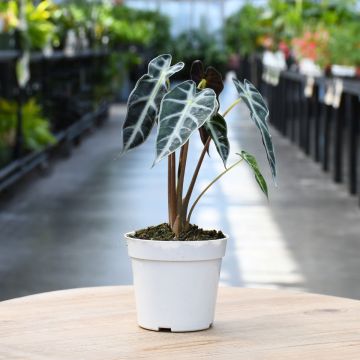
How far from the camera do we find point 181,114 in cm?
165

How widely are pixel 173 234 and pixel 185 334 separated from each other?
0.17m

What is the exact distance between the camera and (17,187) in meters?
7.67

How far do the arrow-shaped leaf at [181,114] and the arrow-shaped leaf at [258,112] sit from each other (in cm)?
8

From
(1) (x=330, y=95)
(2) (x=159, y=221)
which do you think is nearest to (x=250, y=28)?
(1) (x=330, y=95)

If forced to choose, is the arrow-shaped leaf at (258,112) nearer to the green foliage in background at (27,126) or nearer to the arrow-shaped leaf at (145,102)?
the arrow-shaped leaf at (145,102)

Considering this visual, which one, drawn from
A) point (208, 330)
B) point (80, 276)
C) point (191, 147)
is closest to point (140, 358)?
point (208, 330)

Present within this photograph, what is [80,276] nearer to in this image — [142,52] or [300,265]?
[300,265]

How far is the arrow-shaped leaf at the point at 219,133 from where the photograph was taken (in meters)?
A: 1.73

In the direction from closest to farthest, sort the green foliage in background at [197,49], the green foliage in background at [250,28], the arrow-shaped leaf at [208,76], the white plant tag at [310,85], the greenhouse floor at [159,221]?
the arrow-shaped leaf at [208,76] < the greenhouse floor at [159,221] < the white plant tag at [310,85] < the green foliage in background at [250,28] < the green foliage in background at [197,49]

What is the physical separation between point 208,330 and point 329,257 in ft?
11.5

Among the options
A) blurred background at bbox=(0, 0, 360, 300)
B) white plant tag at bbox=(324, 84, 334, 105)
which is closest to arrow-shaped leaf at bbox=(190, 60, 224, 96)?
blurred background at bbox=(0, 0, 360, 300)

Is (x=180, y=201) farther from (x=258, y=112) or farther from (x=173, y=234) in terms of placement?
(x=258, y=112)

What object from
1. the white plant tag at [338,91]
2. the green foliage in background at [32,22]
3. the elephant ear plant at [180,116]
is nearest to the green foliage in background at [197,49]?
the green foliage in background at [32,22]

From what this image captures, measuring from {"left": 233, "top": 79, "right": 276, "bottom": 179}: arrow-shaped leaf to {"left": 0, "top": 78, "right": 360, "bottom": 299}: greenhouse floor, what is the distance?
2.74 metres
